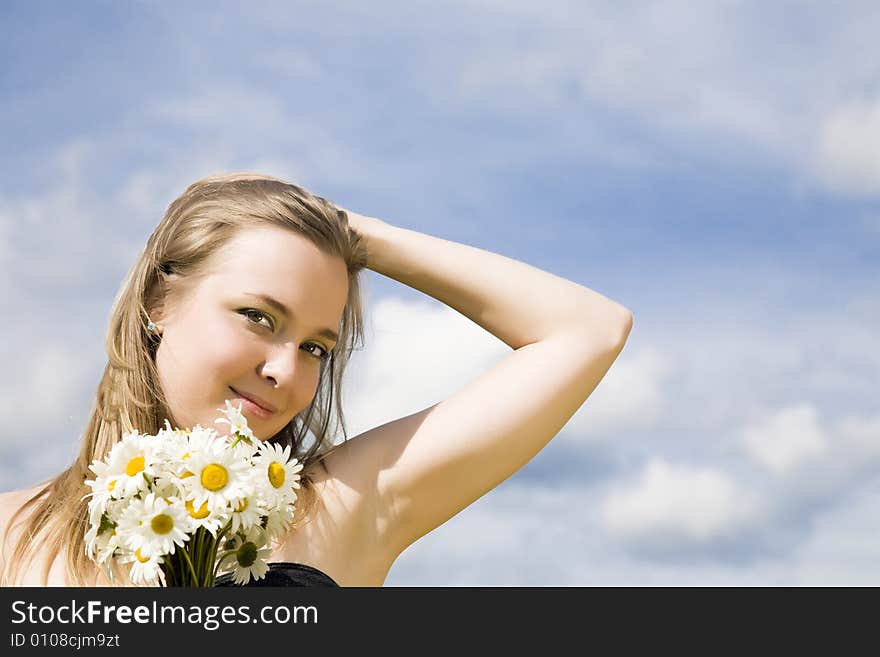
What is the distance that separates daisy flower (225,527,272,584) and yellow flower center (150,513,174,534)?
0.67 feet

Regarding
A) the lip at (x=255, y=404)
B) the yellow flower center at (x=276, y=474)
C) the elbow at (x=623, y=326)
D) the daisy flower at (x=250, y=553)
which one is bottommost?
the daisy flower at (x=250, y=553)

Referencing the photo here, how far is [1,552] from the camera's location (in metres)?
3.27

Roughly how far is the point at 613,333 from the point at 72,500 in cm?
212

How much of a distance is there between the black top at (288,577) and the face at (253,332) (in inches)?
19.2

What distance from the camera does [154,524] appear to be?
2.22m

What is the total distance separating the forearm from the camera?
3.77 meters

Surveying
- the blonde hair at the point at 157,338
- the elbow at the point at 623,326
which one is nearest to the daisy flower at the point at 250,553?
the blonde hair at the point at 157,338

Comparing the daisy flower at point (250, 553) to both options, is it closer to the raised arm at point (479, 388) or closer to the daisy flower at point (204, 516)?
the daisy flower at point (204, 516)

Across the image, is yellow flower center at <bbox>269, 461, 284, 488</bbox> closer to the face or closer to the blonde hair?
the face

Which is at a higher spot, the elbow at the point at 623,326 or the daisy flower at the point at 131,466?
the elbow at the point at 623,326

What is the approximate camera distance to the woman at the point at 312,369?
327 cm

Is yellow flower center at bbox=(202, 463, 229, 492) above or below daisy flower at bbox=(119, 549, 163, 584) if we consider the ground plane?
above

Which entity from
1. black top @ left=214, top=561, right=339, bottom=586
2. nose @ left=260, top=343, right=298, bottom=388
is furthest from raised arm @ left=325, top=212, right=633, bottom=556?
nose @ left=260, top=343, right=298, bottom=388
